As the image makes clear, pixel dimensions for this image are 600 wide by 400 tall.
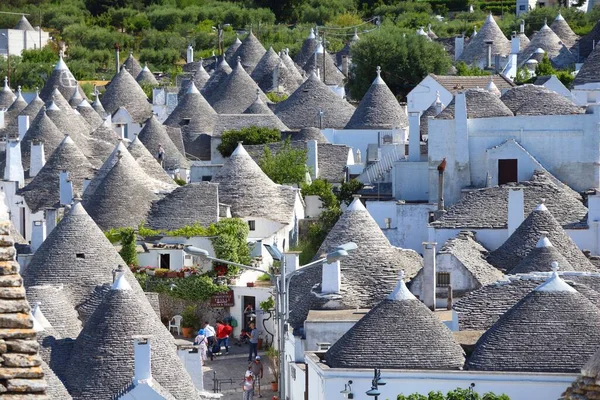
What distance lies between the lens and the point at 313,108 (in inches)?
2714

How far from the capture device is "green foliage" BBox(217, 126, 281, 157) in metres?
62.1

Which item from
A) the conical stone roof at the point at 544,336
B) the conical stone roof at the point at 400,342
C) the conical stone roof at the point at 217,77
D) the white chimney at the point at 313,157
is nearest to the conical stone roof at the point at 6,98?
the conical stone roof at the point at 217,77

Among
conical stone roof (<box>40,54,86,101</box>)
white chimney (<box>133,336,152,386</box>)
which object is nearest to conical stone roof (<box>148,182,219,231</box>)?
white chimney (<box>133,336,152,386</box>)

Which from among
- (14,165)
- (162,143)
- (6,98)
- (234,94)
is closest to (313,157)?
(162,143)

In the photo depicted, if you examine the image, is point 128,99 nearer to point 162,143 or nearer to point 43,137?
point 162,143

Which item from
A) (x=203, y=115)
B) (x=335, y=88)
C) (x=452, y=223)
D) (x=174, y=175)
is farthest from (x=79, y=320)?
(x=335, y=88)

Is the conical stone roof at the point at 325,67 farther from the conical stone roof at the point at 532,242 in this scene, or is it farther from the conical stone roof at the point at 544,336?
the conical stone roof at the point at 544,336

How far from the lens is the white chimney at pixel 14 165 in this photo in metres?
56.2

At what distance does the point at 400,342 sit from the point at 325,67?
57.4m

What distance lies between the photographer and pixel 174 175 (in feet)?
195

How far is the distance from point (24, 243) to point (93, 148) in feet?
63.7

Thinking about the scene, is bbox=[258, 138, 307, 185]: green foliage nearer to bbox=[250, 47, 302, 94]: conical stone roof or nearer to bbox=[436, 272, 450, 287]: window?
bbox=[436, 272, 450, 287]: window

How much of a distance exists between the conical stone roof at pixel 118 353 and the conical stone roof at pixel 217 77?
4948cm

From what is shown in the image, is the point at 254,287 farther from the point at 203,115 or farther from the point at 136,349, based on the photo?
the point at 203,115
